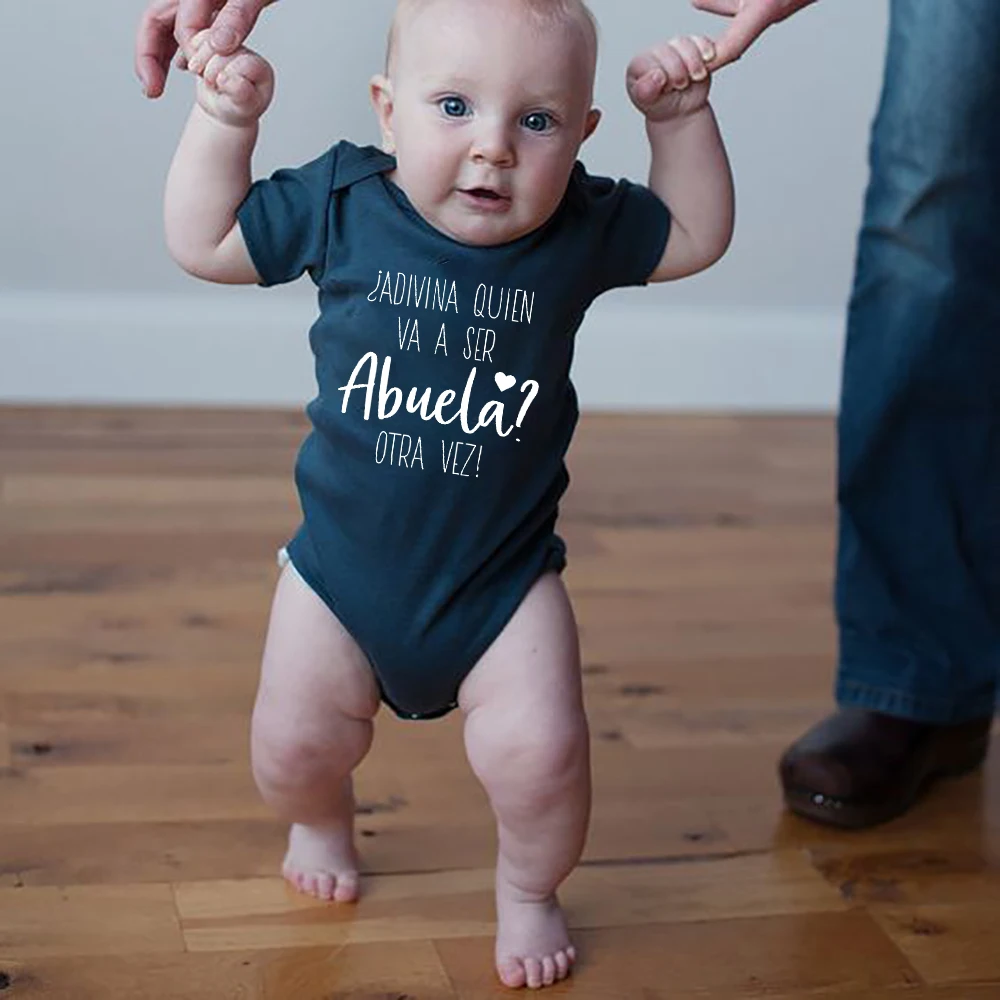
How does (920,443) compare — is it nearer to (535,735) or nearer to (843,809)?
(843,809)

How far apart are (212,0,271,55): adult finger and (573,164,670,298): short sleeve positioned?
235 mm

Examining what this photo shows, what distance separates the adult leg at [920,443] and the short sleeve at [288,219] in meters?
0.59

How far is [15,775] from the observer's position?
1.66 m

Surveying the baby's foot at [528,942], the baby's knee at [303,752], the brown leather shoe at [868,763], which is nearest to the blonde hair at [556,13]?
the baby's knee at [303,752]

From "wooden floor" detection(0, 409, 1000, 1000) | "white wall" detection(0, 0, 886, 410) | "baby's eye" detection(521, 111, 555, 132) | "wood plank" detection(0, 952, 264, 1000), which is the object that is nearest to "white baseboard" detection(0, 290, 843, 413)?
"white wall" detection(0, 0, 886, 410)

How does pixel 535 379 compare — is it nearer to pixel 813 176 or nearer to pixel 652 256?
pixel 652 256

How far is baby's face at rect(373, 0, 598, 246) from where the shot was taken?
47.4 inches

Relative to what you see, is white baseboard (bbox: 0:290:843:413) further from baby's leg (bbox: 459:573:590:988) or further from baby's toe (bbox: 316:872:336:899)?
baby's leg (bbox: 459:573:590:988)

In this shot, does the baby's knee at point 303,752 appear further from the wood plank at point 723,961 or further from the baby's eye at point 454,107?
the baby's eye at point 454,107

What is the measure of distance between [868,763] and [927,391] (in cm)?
32

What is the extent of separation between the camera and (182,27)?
4.12 feet

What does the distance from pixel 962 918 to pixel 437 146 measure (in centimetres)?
74

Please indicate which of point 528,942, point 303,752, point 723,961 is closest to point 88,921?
point 303,752

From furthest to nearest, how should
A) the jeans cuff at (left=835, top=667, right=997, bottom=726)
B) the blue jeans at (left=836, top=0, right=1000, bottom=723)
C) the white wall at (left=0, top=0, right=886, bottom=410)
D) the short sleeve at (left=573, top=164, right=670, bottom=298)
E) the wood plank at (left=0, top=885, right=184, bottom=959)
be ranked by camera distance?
1. the white wall at (left=0, top=0, right=886, bottom=410)
2. the jeans cuff at (left=835, top=667, right=997, bottom=726)
3. the blue jeans at (left=836, top=0, right=1000, bottom=723)
4. the wood plank at (left=0, top=885, right=184, bottom=959)
5. the short sleeve at (left=573, top=164, right=670, bottom=298)
